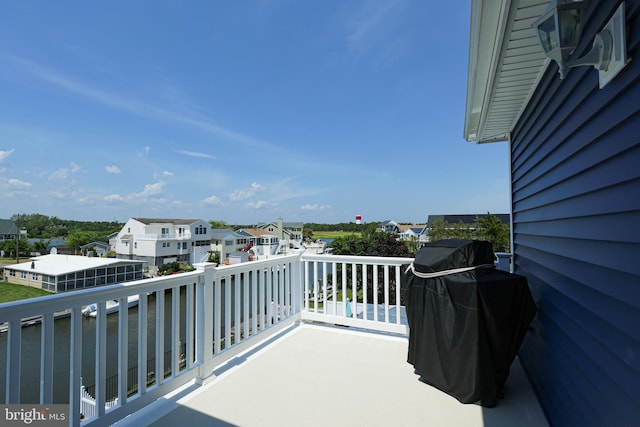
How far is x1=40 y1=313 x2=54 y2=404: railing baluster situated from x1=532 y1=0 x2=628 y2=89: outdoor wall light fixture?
2.72m

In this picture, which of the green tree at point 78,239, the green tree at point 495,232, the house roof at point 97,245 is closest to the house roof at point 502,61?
the green tree at point 78,239

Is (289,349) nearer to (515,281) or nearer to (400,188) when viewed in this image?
(515,281)

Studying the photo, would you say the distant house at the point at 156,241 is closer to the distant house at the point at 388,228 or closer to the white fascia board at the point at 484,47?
the white fascia board at the point at 484,47

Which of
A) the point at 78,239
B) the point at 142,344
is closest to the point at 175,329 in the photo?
the point at 142,344

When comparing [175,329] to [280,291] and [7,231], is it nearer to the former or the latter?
[280,291]

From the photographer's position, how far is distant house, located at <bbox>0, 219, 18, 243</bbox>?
25.2ft

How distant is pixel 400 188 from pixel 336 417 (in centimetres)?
1509

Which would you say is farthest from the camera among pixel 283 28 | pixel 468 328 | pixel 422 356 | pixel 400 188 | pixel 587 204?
pixel 400 188

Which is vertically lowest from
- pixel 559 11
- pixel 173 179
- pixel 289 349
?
pixel 289 349

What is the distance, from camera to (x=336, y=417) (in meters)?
1.96

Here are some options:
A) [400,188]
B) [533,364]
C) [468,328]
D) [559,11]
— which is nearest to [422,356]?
[468,328]

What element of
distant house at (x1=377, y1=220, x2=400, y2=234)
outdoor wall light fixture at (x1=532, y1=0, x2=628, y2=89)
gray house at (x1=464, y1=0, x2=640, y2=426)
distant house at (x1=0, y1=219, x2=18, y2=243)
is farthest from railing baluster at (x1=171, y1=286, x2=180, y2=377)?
distant house at (x1=377, y1=220, x2=400, y2=234)

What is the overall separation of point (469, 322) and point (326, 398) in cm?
121

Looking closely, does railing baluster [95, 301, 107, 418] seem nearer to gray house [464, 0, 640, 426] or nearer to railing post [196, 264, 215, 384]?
railing post [196, 264, 215, 384]
